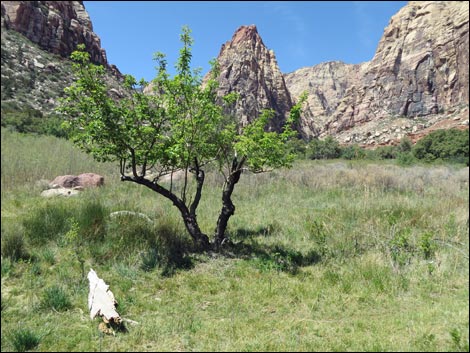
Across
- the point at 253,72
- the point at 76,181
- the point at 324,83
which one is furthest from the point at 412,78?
the point at 76,181

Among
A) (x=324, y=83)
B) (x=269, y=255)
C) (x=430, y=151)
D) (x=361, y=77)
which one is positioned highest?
(x=324, y=83)

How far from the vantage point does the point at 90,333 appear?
3.61m

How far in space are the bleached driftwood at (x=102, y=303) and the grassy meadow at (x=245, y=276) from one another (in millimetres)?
142

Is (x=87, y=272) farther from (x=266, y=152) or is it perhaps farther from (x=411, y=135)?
(x=411, y=135)

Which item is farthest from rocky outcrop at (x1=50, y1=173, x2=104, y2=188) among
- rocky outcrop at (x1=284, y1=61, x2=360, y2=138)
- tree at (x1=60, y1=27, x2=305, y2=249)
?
rocky outcrop at (x1=284, y1=61, x2=360, y2=138)

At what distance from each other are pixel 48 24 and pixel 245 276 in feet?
253

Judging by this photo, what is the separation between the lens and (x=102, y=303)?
405 cm

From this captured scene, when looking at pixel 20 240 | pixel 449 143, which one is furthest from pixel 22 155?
pixel 449 143

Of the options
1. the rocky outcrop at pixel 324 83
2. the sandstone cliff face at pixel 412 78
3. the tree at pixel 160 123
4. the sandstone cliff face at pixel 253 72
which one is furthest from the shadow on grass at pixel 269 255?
the rocky outcrop at pixel 324 83

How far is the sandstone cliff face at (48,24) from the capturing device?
196ft

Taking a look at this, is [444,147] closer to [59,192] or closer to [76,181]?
[76,181]

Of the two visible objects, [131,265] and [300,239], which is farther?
[300,239]

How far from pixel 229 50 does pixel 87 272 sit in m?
134

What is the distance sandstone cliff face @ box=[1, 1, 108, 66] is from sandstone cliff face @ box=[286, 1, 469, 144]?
74266 millimetres
